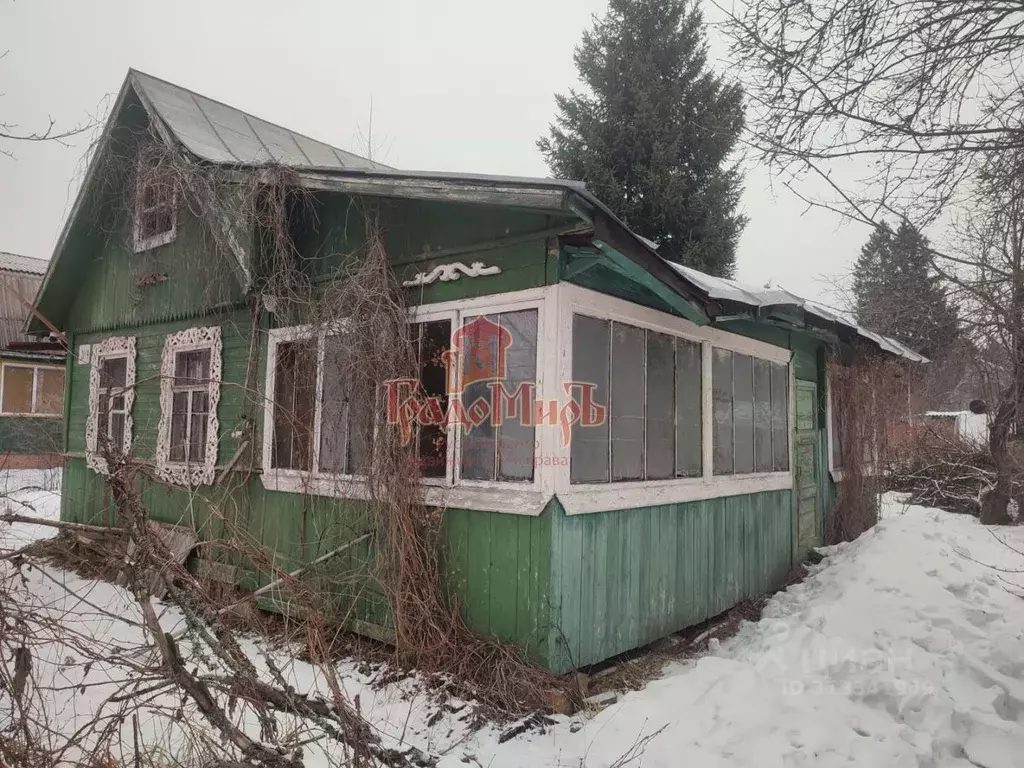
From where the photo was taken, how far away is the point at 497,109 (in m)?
18.0

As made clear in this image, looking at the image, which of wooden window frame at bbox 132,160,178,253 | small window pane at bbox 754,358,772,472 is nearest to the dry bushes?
small window pane at bbox 754,358,772,472

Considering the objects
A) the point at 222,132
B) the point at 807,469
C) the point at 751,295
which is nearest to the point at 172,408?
the point at 222,132

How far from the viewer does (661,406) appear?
16.7ft

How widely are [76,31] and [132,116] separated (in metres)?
2.81

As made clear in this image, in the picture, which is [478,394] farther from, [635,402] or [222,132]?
[222,132]

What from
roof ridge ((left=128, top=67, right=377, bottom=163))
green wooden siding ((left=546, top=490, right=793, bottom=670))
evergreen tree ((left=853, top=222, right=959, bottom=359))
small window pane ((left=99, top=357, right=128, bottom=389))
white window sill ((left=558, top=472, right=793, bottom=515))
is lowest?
green wooden siding ((left=546, top=490, right=793, bottom=670))

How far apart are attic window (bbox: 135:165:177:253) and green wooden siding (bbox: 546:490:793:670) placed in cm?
511

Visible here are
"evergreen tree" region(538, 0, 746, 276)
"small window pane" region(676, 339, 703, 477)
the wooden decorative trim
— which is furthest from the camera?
"evergreen tree" region(538, 0, 746, 276)

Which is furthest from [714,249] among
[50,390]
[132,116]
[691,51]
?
[50,390]

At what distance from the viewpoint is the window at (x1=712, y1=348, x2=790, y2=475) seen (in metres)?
5.93

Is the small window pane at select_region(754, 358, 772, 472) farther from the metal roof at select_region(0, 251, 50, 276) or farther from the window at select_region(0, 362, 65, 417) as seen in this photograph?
the metal roof at select_region(0, 251, 50, 276)

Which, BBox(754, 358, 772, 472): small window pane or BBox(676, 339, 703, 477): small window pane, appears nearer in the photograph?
BBox(676, 339, 703, 477): small window pane

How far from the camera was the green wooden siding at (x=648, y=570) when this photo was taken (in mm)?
4078

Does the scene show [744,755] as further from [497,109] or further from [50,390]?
[50,390]
